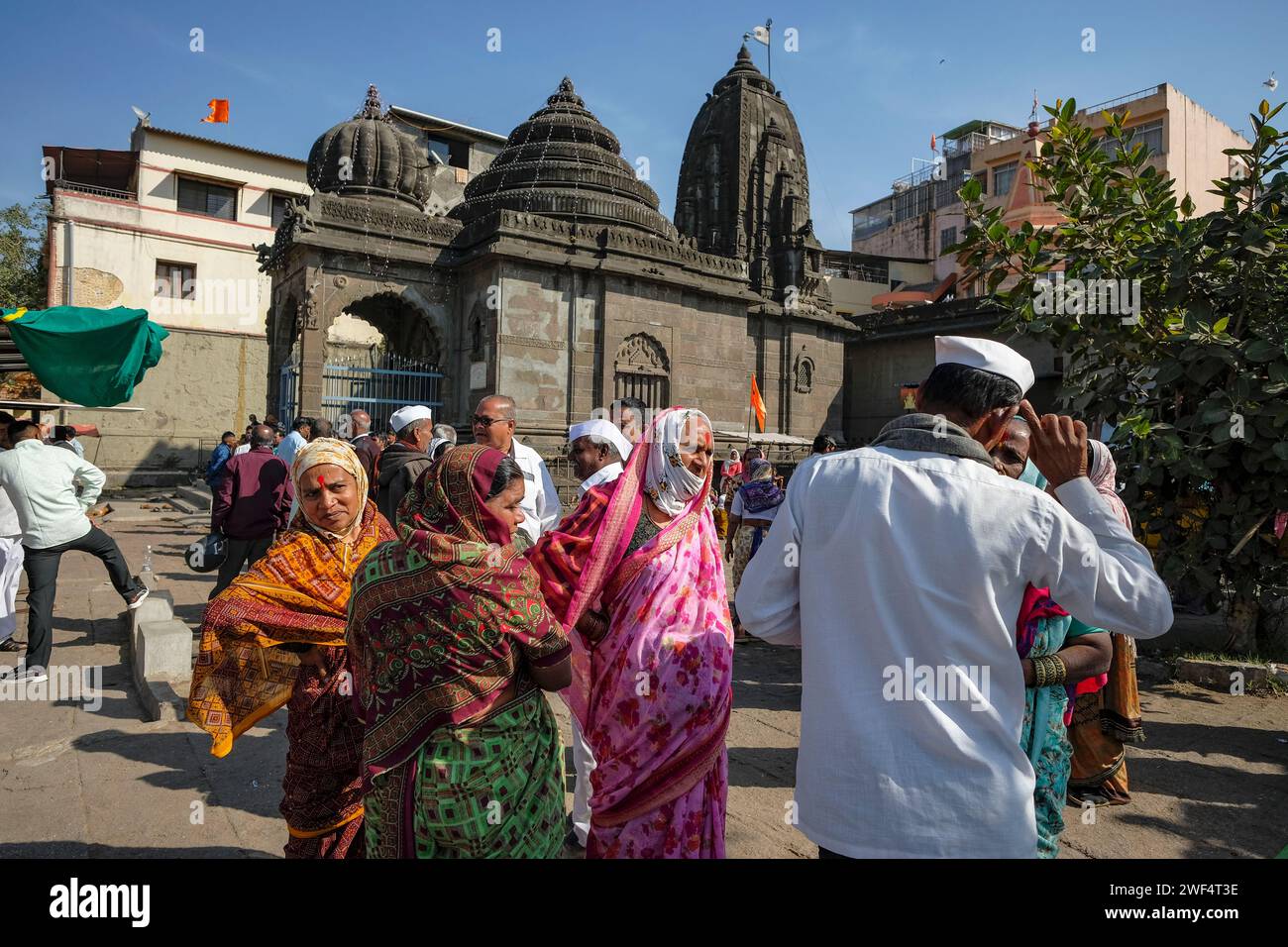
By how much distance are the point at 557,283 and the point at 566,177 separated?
356 cm

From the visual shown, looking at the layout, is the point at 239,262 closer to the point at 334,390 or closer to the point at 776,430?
the point at 334,390

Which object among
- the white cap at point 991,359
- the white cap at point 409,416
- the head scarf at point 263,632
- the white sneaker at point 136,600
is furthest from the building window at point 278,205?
the white cap at point 991,359

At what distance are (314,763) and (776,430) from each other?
17.9 m

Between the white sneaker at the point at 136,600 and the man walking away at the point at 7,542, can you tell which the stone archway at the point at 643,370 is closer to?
the white sneaker at the point at 136,600

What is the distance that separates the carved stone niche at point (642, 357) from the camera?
53.1ft

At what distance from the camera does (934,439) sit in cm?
170

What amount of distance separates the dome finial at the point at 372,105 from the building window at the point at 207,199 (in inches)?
447

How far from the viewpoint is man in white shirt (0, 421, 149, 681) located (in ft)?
17.6

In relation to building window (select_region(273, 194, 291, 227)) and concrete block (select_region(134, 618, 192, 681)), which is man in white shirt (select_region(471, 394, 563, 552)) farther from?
building window (select_region(273, 194, 291, 227))

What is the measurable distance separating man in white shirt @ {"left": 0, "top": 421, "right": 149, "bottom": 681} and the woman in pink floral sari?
15.2 feet

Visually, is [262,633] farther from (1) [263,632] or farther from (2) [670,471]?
(2) [670,471]

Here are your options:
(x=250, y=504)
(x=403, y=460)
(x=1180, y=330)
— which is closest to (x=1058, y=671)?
(x=1180, y=330)
